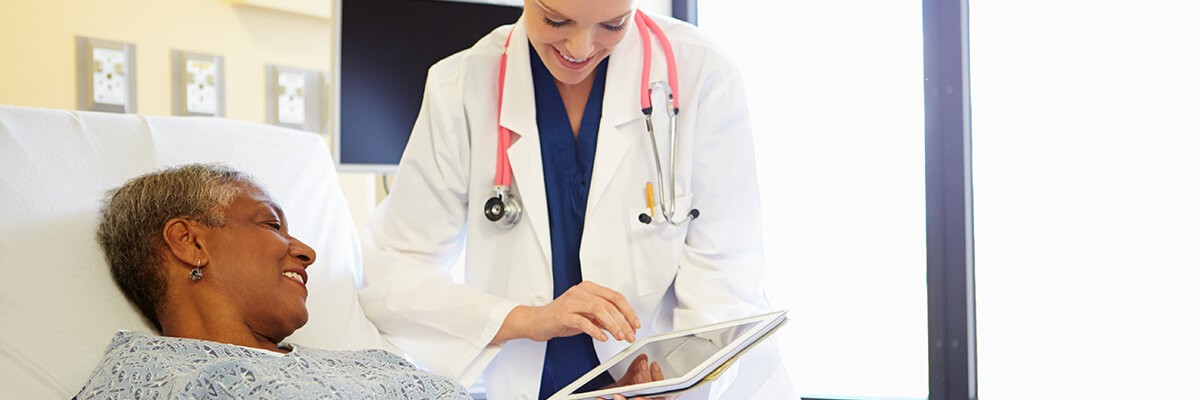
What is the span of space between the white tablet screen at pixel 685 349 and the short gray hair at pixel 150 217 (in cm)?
61

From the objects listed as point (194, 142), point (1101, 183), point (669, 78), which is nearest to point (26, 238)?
point (194, 142)

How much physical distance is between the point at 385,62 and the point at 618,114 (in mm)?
889

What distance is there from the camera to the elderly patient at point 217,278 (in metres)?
1.29

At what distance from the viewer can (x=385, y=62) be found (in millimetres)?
2238

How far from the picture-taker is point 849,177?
8.84 feet

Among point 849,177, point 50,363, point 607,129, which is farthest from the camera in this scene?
point 849,177

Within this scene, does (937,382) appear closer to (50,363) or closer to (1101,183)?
(1101,183)

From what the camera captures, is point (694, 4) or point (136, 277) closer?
point (136, 277)

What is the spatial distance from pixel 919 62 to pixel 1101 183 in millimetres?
554

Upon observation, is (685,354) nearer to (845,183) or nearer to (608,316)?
(608,316)

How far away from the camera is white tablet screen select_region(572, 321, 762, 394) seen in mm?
1291

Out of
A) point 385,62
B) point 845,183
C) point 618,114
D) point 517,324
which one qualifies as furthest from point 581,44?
point 845,183

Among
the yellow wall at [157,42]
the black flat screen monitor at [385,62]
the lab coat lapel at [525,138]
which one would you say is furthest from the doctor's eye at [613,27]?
the yellow wall at [157,42]

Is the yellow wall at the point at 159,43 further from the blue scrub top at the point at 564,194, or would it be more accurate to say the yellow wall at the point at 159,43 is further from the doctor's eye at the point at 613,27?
the doctor's eye at the point at 613,27
